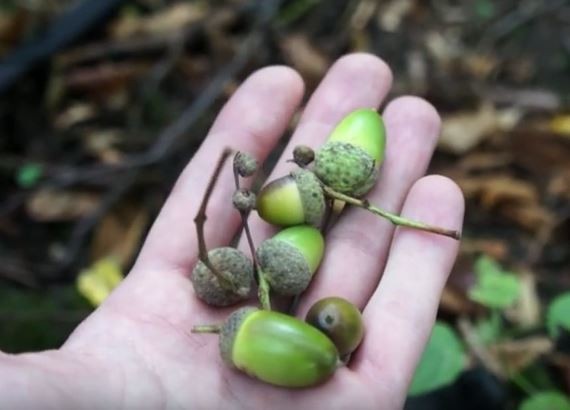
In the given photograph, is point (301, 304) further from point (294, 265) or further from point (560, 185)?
point (560, 185)

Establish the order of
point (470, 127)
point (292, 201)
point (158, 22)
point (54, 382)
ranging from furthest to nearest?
point (158, 22), point (470, 127), point (292, 201), point (54, 382)

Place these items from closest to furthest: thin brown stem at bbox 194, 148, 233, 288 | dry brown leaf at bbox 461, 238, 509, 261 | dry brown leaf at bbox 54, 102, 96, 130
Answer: thin brown stem at bbox 194, 148, 233, 288, dry brown leaf at bbox 461, 238, 509, 261, dry brown leaf at bbox 54, 102, 96, 130

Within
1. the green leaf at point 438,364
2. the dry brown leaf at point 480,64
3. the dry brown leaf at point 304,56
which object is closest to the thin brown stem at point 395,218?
the green leaf at point 438,364

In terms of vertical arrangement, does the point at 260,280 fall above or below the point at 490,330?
above

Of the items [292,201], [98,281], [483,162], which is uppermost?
[292,201]

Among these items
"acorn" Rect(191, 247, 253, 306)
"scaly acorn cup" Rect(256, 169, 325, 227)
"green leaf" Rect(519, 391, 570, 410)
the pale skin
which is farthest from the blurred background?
"acorn" Rect(191, 247, 253, 306)

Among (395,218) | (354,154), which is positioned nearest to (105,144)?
(354,154)

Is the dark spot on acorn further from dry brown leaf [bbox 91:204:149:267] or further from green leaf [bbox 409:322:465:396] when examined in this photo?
dry brown leaf [bbox 91:204:149:267]

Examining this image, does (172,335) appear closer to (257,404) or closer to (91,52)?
(257,404)
